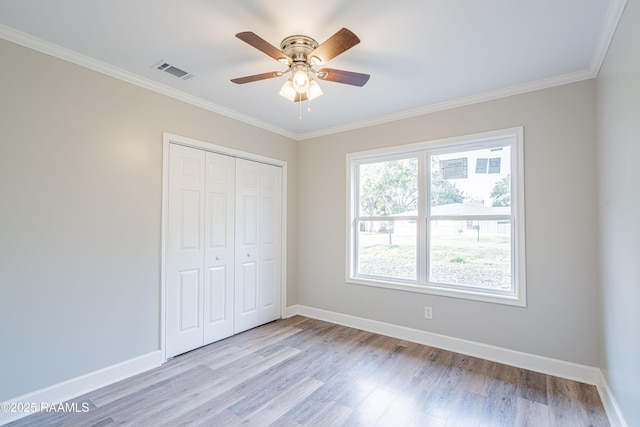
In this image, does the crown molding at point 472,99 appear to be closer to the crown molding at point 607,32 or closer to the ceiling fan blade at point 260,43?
the crown molding at point 607,32

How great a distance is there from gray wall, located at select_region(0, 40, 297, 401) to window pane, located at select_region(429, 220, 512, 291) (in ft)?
9.55

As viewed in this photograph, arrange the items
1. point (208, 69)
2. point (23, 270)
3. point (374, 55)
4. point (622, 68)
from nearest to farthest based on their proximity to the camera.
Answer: point (622, 68), point (23, 270), point (374, 55), point (208, 69)

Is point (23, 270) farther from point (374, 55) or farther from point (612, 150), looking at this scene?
point (612, 150)

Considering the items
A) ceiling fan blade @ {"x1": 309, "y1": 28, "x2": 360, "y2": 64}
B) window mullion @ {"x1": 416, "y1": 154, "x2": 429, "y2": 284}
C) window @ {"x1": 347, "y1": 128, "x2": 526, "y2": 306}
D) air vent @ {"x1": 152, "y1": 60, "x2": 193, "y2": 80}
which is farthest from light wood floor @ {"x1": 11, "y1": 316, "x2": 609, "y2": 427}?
air vent @ {"x1": 152, "y1": 60, "x2": 193, "y2": 80}

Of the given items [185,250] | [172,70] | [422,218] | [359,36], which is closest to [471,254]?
[422,218]

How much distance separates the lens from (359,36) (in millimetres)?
2061

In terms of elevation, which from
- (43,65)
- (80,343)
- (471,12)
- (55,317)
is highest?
(471,12)

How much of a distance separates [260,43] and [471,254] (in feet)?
9.18

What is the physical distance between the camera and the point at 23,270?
6.79 ft

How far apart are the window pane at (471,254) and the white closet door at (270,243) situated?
2011 millimetres

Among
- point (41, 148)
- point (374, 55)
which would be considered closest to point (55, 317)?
point (41, 148)

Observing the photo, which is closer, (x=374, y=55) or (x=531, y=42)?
(x=531, y=42)

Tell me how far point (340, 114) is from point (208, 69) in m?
1.57

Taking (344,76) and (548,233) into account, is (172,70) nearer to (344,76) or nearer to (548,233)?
(344,76)
